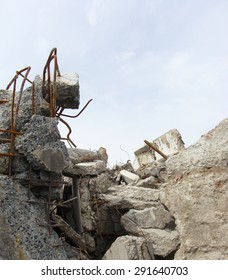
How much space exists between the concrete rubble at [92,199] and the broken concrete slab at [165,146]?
0.82 m

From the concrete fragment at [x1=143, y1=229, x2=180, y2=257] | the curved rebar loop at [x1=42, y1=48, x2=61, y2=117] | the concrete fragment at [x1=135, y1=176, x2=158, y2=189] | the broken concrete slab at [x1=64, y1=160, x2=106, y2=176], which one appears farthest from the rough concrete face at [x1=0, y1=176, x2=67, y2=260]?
the concrete fragment at [x1=135, y1=176, x2=158, y2=189]

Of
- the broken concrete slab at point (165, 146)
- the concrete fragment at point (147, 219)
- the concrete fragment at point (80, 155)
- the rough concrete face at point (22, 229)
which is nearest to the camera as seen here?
the rough concrete face at point (22, 229)

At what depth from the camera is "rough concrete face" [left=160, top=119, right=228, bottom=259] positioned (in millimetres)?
3871

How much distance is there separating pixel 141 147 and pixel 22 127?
16.1 ft

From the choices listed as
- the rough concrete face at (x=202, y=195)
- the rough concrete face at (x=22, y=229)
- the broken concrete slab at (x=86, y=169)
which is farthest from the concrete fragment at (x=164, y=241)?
the rough concrete face at (x=22, y=229)

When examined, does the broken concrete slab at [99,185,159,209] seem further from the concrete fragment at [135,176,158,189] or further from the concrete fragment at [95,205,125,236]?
the concrete fragment at [135,176,158,189]

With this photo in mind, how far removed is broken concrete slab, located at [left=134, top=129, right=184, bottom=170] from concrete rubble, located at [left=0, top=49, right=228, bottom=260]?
82 centimetres

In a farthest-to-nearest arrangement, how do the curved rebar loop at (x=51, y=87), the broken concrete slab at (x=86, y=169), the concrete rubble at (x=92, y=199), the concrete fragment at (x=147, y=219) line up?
the broken concrete slab at (x=86, y=169) < the concrete fragment at (x=147, y=219) < the curved rebar loop at (x=51, y=87) < the concrete rubble at (x=92, y=199)

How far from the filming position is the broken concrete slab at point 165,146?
6930mm

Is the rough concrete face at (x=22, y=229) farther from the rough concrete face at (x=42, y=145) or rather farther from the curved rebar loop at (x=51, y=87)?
the curved rebar loop at (x=51, y=87)

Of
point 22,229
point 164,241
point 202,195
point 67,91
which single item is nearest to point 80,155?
point 67,91
